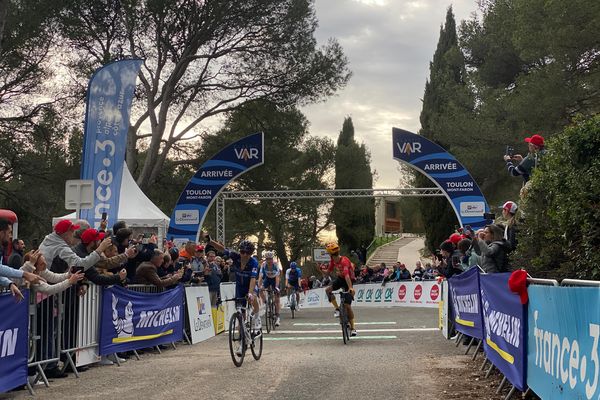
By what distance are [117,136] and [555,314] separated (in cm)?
1326

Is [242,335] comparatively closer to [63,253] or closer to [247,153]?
[63,253]

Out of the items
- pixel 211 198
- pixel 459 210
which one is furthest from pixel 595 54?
pixel 211 198

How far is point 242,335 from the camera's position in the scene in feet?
34.9

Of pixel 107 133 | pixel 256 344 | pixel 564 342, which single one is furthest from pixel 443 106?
pixel 564 342

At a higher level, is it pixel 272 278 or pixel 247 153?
pixel 247 153

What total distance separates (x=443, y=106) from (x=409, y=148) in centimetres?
1370

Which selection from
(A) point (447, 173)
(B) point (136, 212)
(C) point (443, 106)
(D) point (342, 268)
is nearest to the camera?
(D) point (342, 268)

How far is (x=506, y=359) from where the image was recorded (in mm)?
7555

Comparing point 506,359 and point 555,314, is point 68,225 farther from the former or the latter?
point 555,314

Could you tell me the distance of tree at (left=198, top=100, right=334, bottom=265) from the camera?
3309cm

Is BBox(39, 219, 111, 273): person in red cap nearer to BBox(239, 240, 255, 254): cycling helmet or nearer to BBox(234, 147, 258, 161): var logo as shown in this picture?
BBox(239, 240, 255, 254): cycling helmet

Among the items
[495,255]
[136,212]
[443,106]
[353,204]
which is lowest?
[495,255]

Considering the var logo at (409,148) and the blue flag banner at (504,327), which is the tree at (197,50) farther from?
the blue flag banner at (504,327)

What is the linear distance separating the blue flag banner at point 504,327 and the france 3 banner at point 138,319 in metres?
5.51
